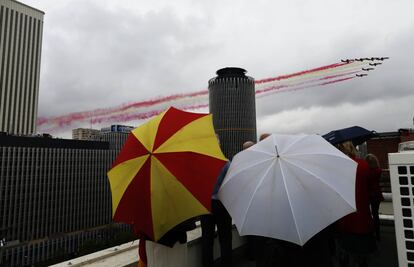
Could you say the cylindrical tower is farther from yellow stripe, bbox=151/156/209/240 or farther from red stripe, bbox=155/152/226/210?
yellow stripe, bbox=151/156/209/240

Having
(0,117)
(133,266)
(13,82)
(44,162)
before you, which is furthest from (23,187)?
(133,266)

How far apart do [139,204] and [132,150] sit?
54 centimetres

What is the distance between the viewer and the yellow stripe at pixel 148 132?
294cm

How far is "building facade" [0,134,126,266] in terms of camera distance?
230ft

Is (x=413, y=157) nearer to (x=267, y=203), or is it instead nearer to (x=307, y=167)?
(x=307, y=167)

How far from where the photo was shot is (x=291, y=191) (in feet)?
8.02

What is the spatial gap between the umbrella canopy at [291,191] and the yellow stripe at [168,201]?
1.07ft

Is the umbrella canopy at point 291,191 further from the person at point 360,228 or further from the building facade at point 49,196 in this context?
the building facade at point 49,196

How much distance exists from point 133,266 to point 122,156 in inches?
57.0

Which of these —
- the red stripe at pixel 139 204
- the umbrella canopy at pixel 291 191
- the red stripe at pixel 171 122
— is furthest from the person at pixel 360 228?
the red stripe at pixel 139 204

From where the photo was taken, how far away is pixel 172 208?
2846 mm

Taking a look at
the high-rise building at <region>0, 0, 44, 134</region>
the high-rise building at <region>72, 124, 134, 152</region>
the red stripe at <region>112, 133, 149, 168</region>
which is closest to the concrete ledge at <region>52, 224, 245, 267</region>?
the red stripe at <region>112, 133, 149, 168</region>

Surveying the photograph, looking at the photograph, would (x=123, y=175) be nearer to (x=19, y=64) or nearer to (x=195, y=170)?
(x=195, y=170)

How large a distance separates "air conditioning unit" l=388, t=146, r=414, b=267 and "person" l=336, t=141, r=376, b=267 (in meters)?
1.30
